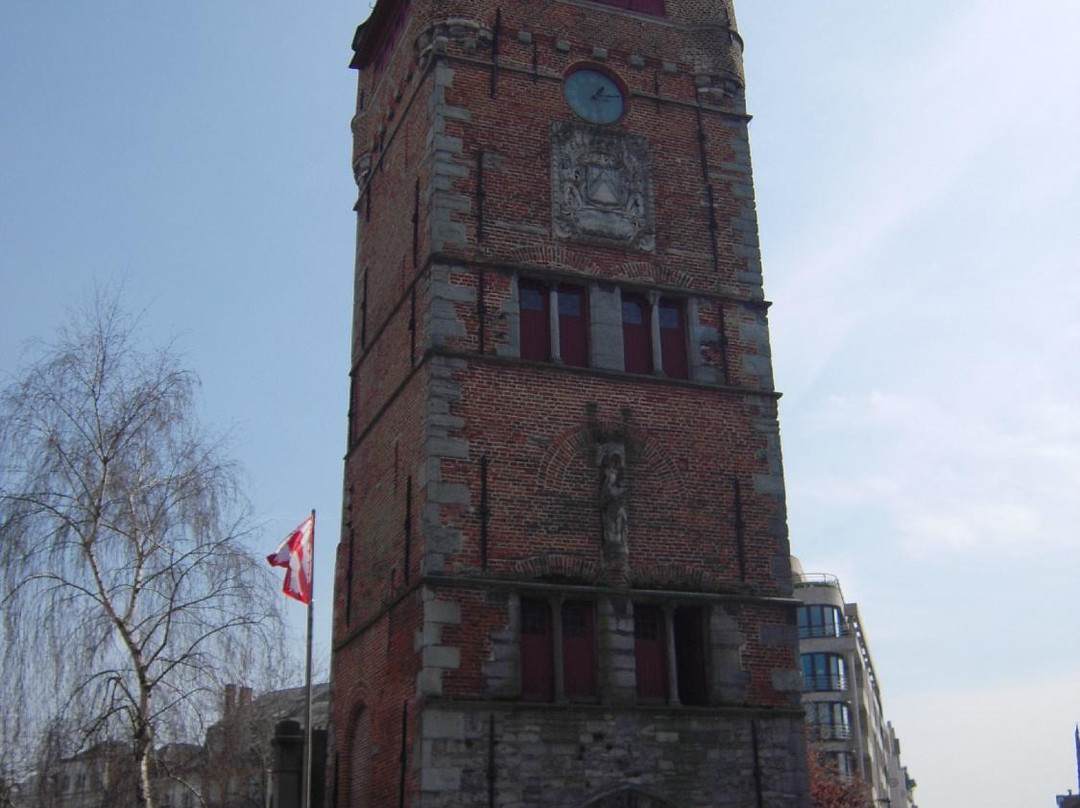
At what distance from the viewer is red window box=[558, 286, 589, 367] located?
17.9 m

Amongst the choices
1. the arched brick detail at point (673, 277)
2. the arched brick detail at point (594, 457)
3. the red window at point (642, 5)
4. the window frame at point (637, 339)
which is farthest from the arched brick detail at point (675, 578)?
the red window at point (642, 5)

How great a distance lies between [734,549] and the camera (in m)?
17.5

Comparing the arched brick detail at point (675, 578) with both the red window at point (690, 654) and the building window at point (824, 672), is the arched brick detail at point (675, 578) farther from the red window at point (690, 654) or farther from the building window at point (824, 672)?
the building window at point (824, 672)

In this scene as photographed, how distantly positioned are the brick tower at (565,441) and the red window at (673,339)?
0.16 feet

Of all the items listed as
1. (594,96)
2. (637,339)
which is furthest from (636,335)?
(594,96)

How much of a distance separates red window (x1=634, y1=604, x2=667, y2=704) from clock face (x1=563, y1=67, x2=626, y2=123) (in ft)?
25.7

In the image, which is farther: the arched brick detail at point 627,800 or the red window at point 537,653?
the red window at point 537,653

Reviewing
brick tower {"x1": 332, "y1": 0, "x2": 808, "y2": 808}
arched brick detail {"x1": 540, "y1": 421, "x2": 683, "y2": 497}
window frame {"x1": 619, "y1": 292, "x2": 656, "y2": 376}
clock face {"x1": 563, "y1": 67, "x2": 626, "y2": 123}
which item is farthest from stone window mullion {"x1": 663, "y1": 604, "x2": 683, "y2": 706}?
clock face {"x1": 563, "y1": 67, "x2": 626, "y2": 123}

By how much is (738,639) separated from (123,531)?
337 inches

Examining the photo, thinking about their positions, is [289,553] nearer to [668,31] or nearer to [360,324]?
[360,324]

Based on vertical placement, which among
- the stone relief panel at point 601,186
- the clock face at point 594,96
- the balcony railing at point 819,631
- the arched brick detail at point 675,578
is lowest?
the arched brick detail at point 675,578

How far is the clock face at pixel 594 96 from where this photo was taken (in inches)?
771

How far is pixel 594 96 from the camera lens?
19.8 metres

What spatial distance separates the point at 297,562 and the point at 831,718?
40.6 m
